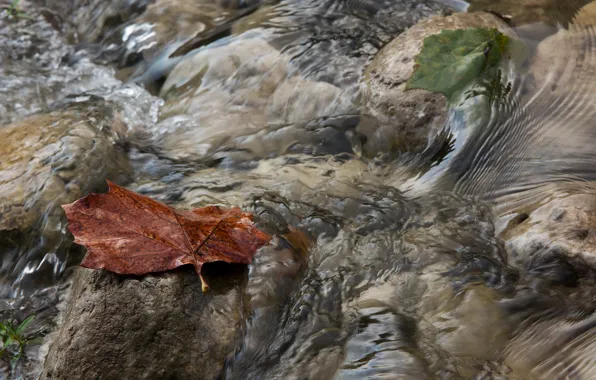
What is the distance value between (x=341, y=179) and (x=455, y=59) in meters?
0.84

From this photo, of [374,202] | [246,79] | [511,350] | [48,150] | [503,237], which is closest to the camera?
[511,350]

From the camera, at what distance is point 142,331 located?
1938 millimetres

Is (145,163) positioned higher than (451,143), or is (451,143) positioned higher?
(451,143)

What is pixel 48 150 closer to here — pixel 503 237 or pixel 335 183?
pixel 335 183

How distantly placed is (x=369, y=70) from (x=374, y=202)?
37.7 inches

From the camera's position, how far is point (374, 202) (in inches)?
108

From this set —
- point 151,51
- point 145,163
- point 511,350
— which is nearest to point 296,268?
point 511,350

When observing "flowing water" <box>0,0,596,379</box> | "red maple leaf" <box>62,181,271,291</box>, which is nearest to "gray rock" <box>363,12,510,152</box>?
"flowing water" <box>0,0,596,379</box>

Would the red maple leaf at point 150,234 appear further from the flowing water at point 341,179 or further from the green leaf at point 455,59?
the green leaf at point 455,59

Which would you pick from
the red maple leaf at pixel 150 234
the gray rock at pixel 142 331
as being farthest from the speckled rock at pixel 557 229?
the gray rock at pixel 142 331

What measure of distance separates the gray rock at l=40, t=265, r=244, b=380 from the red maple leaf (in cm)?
6

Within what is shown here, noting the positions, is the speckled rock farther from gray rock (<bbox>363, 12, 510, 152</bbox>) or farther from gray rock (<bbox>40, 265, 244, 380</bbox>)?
gray rock (<bbox>40, 265, 244, 380</bbox>)

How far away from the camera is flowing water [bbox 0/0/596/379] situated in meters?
2.13

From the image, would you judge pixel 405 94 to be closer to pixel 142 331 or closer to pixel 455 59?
pixel 455 59
